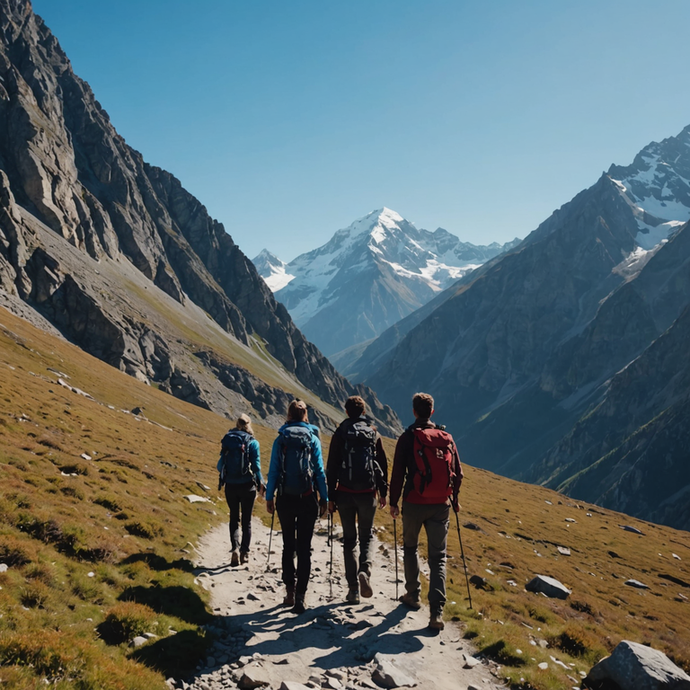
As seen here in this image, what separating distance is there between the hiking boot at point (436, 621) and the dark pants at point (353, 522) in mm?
1925

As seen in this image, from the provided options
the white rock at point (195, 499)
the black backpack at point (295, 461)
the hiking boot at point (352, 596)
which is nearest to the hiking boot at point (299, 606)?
the hiking boot at point (352, 596)

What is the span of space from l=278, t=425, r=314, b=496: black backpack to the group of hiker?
0.02 metres

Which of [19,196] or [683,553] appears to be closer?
[683,553]

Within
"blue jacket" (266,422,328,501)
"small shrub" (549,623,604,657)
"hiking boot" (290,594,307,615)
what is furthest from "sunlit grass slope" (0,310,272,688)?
"small shrub" (549,623,604,657)

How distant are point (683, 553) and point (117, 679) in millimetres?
70479

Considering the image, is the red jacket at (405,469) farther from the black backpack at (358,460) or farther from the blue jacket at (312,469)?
the blue jacket at (312,469)

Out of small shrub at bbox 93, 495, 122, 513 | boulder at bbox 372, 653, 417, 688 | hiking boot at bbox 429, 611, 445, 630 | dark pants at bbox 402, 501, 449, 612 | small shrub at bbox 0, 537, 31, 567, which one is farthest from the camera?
small shrub at bbox 93, 495, 122, 513

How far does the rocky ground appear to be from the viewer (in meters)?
8.69

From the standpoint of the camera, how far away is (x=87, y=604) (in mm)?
9570

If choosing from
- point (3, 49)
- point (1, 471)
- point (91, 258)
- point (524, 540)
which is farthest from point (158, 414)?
point (3, 49)

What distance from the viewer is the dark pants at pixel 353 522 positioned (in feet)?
38.0

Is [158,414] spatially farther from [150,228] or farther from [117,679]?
[150,228]

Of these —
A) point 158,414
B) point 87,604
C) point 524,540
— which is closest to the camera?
point 87,604

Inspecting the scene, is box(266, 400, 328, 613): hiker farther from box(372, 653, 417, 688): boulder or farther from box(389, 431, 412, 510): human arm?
box(372, 653, 417, 688): boulder
